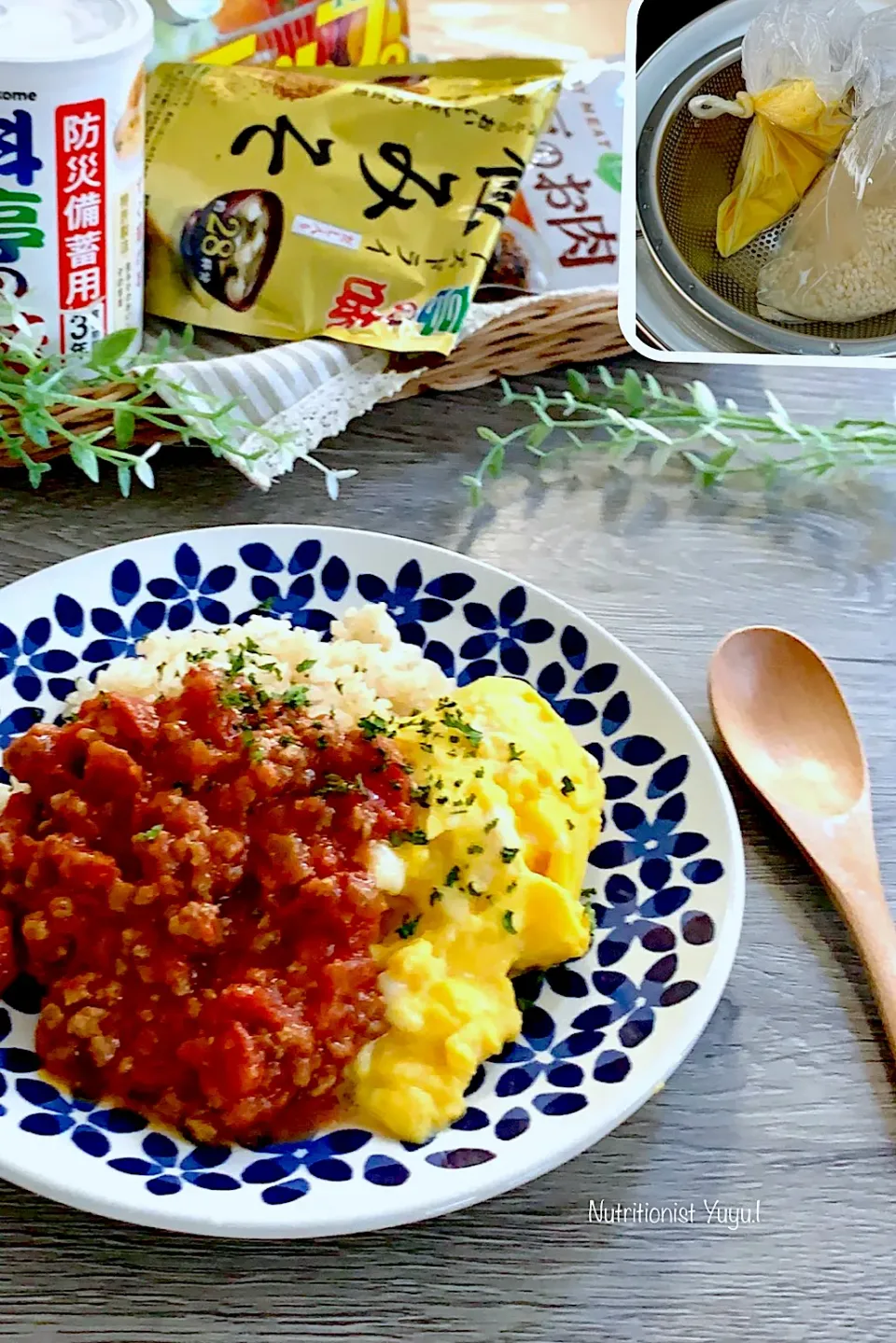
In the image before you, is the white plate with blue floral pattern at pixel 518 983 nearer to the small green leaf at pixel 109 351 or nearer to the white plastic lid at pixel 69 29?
Answer: the small green leaf at pixel 109 351

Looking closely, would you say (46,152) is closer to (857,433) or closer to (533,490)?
(533,490)

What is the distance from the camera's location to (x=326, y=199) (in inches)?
63.3

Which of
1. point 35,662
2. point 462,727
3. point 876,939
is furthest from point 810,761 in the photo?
point 35,662

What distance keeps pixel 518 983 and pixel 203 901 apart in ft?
0.78

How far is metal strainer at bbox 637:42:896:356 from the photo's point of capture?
4.63 ft

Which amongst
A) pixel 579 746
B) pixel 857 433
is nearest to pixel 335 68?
pixel 857 433

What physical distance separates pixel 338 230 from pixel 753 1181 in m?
1.18

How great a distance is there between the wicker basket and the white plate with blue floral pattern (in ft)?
1.45

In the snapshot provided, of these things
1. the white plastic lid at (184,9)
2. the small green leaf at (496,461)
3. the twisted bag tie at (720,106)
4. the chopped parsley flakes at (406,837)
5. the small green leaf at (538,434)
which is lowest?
the chopped parsley flakes at (406,837)

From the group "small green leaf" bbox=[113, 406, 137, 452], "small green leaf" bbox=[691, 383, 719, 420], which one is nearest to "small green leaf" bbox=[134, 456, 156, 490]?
"small green leaf" bbox=[113, 406, 137, 452]

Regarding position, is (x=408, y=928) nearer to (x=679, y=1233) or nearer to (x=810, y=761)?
(x=679, y=1233)

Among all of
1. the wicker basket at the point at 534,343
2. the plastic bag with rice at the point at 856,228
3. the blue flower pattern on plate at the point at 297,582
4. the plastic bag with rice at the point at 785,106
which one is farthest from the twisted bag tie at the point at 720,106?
the blue flower pattern on plate at the point at 297,582

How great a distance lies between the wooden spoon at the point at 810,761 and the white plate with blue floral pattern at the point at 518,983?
13cm

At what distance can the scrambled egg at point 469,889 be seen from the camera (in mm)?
849
